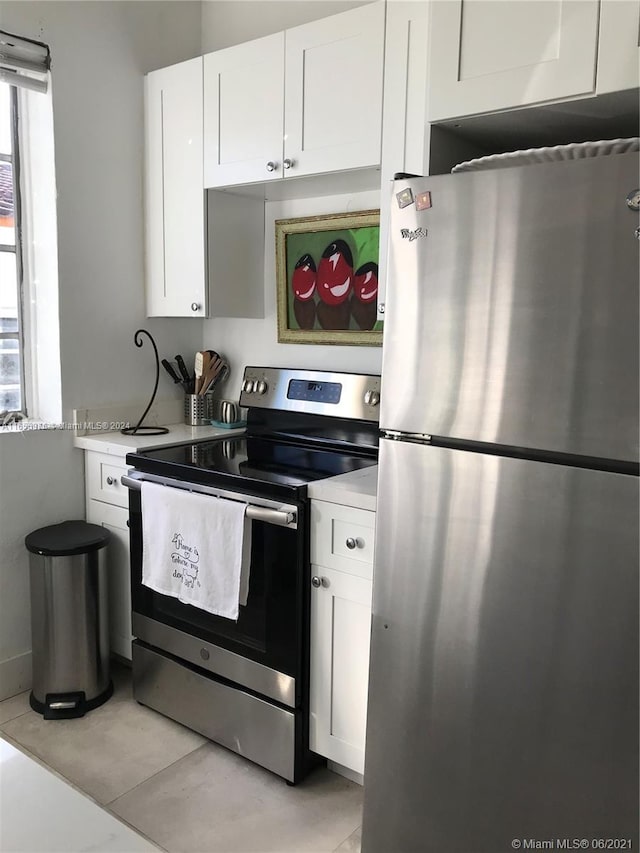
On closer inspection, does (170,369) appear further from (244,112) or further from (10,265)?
(244,112)

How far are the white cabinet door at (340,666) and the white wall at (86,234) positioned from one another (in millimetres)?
1207

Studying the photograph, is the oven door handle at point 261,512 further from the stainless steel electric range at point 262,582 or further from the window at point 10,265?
the window at point 10,265

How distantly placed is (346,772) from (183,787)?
0.49 m

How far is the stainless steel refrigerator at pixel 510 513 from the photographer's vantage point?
1.26m

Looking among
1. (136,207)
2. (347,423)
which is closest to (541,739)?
(347,423)

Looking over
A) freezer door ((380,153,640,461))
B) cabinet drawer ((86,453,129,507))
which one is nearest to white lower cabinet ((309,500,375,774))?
freezer door ((380,153,640,461))

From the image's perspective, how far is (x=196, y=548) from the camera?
2.19 meters

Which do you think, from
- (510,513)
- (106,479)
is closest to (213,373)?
(106,479)

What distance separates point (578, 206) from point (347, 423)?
136cm

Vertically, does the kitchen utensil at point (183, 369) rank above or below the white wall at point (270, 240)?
below

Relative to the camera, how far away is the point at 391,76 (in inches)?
81.4

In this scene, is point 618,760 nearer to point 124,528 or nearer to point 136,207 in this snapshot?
point 124,528

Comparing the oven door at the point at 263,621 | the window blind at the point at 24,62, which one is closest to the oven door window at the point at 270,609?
the oven door at the point at 263,621

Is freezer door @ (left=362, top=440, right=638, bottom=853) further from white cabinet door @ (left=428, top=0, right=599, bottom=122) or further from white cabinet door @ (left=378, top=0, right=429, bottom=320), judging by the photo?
white cabinet door @ (left=378, top=0, right=429, bottom=320)
